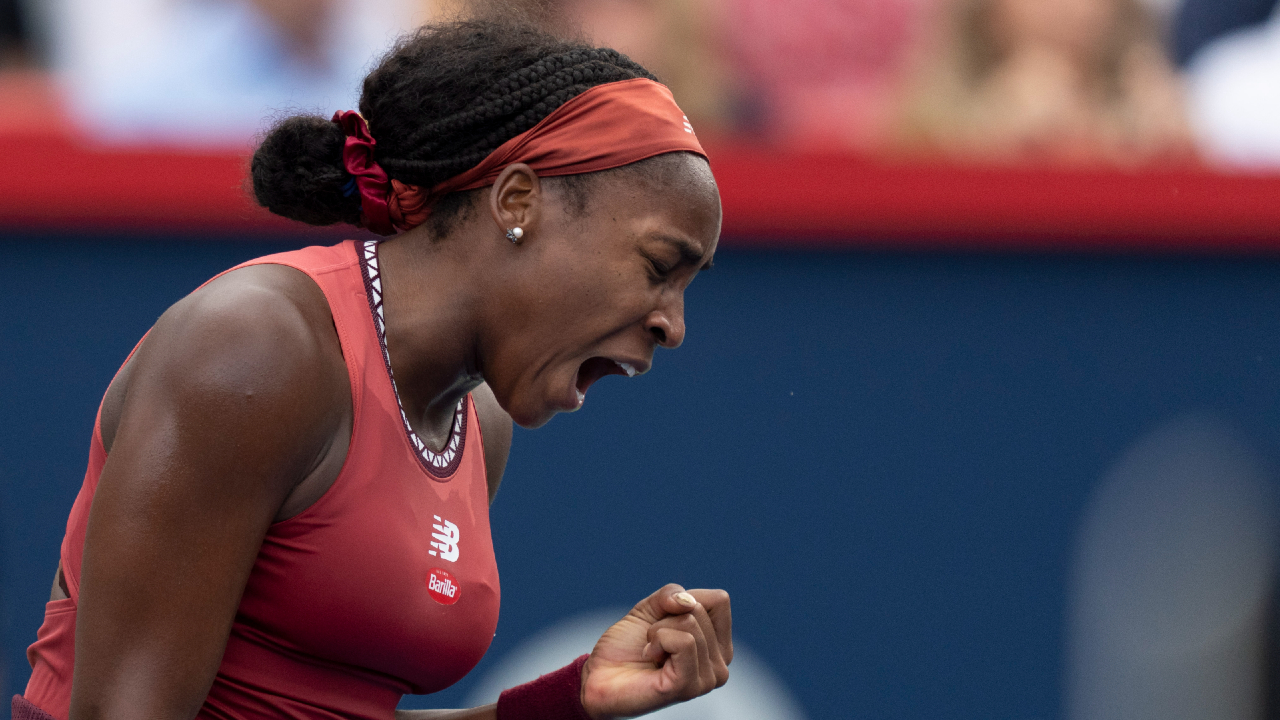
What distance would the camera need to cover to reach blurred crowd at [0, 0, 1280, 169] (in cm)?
337

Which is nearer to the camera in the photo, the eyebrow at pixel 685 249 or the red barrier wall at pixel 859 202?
the eyebrow at pixel 685 249

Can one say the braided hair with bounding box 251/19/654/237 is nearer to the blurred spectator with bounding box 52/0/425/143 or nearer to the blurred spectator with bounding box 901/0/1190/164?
the blurred spectator with bounding box 52/0/425/143

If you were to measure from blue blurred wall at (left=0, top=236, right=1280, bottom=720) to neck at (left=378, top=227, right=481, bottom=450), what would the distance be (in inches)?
65.8

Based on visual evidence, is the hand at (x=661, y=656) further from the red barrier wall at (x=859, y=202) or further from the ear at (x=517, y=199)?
the red barrier wall at (x=859, y=202)

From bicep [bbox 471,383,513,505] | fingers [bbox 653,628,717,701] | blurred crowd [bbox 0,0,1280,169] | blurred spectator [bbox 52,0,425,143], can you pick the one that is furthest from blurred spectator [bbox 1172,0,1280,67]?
fingers [bbox 653,628,717,701]

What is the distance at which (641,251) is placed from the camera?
158cm

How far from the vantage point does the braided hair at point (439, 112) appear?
5.20ft

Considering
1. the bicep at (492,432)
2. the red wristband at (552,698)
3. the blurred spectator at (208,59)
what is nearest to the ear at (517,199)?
→ the bicep at (492,432)

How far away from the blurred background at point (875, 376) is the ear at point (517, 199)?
1765 millimetres

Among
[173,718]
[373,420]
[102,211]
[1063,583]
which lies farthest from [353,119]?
[1063,583]

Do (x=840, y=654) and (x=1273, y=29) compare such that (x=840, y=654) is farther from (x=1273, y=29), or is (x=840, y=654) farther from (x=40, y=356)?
(x=1273, y=29)

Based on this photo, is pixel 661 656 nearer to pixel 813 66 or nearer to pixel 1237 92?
pixel 813 66

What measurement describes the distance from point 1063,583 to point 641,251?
7.93ft

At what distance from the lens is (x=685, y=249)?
1.59m
